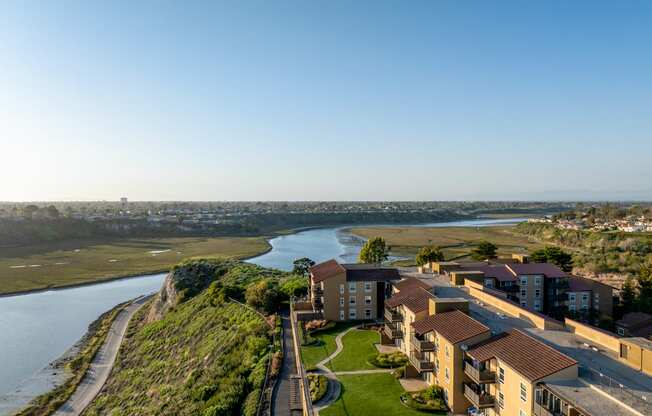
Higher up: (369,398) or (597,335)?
(597,335)

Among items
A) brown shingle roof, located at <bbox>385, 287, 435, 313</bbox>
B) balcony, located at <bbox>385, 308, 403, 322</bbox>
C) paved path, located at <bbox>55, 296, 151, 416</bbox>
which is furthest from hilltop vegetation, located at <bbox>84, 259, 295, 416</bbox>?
brown shingle roof, located at <bbox>385, 287, 435, 313</bbox>

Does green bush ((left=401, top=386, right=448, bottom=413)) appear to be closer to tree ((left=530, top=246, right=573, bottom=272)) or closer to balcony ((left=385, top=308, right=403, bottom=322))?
balcony ((left=385, top=308, right=403, bottom=322))

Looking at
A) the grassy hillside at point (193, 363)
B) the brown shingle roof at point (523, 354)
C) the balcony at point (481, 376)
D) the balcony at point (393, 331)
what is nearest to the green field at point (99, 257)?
the grassy hillside at point (193, 363)

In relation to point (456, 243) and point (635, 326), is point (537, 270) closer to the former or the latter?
point (635, 326)

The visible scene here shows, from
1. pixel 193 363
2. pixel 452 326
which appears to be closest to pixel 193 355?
pixel 193 363

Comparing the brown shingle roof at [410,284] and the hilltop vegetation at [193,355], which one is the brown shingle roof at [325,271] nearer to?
the brown shingle roof at [410,284]

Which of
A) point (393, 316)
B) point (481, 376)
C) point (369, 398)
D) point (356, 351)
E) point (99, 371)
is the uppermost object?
point (481, 376)

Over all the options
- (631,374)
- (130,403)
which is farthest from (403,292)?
(130,403)
